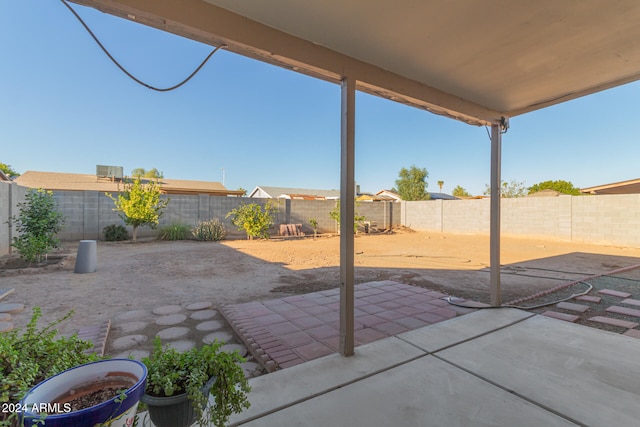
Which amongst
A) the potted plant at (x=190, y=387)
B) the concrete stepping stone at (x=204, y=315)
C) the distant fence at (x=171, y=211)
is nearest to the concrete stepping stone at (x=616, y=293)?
the potted plant at (x=190, y=387)

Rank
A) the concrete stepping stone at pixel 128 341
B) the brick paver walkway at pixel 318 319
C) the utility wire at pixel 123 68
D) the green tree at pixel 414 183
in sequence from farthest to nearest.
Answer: the green tree at pixel 414 183, the concrete stepping stone at pixel 128 341, the brick paver walkway at pixel 318 319, the utility wire at pixel 123 68

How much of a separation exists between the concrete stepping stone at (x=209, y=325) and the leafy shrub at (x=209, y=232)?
7471mm

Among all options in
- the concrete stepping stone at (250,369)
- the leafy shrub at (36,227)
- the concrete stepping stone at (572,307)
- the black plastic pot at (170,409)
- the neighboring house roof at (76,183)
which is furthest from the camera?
the neighboring house roof at (76,183)

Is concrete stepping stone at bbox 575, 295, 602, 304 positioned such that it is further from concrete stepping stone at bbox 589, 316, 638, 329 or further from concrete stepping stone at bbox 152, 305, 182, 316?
concrete stepping stone at bbox 152, 305, 182, 316

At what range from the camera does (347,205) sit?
2.10 metres

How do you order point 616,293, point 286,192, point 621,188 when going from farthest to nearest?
point 286,192, point 621,188, point 616,293

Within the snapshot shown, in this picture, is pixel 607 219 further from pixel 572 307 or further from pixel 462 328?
pixel 462 328

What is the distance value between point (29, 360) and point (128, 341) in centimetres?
169

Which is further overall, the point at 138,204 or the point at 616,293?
the point at 138,204

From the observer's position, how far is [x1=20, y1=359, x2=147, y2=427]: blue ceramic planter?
29.7 inches

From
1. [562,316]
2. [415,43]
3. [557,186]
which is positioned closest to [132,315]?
[415,43]

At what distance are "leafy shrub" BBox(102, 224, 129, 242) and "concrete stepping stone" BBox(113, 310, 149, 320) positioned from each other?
7.50 meters

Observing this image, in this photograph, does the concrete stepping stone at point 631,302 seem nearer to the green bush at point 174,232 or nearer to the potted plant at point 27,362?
the potted plant at point 27,362

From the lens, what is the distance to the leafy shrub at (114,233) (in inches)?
361
